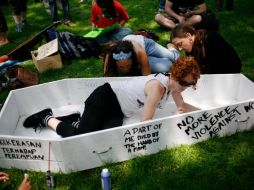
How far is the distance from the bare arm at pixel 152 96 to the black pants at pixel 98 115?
1.42 ft

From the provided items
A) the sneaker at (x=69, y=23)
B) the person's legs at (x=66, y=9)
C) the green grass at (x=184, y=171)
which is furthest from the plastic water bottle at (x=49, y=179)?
the person's legs at (x=66, y=9)

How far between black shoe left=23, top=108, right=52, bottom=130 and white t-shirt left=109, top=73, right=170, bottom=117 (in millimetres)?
852

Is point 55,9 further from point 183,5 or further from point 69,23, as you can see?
point 183,5

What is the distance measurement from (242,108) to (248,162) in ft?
1.70

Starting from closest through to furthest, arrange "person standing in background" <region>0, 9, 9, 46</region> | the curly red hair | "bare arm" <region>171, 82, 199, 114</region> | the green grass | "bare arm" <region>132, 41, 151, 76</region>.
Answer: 1. the green grass
2. the curly red hair
3. "bare arm" <region>171, 82, 199, 114</region>
4. "bare arm" <region>132, 41, 151, 76</region>
5. "person standing in background" <region>0, 9, 9, 46</region>

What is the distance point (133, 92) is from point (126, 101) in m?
0.16

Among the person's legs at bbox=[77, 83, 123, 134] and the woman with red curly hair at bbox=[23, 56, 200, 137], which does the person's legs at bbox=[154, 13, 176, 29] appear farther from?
the person's legs at bbox=[77, 83, 123, 134]

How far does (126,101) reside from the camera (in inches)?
141

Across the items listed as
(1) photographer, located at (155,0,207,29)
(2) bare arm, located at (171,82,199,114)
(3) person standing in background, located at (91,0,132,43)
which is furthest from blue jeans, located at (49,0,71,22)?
(2) bare arm, located at (171,82,199,114)

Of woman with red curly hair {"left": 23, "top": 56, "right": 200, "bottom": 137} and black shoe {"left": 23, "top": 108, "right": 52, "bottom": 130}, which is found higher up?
woman with red curly hair {"left": 23, "top": 56, "right": 200, "bottom": 137}

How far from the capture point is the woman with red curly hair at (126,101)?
3213 mm

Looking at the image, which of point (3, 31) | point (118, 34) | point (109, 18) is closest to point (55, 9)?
point (3, 31)

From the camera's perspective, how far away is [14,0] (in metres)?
7.13

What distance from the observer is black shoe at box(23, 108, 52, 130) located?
152 inches
